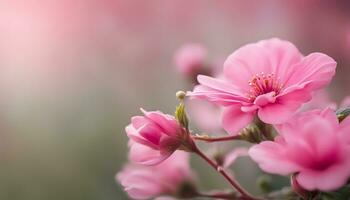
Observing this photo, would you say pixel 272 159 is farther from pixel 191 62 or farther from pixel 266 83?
pixel 191 62

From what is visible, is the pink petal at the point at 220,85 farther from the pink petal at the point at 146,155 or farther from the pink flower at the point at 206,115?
the pink flower at the point at 206,115

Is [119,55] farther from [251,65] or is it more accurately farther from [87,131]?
[251,65]

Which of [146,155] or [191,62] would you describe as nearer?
[146,155]

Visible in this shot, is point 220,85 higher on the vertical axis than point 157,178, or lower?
higher

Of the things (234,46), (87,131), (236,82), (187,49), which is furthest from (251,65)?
(234,46)

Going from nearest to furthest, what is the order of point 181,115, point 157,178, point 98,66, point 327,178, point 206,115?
point 327,178
point 181,115
point 157,178
point 206,115
point 98,66

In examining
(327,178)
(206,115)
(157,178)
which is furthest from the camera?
(206,115)

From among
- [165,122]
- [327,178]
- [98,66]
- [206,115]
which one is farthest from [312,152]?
[98,66]
